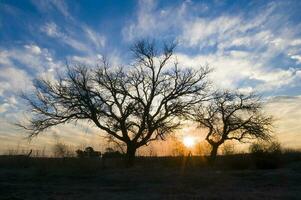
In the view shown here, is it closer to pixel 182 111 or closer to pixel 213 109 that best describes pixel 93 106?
pixel 182 111

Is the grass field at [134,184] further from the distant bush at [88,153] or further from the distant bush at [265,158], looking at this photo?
the distant bush at [265,158]

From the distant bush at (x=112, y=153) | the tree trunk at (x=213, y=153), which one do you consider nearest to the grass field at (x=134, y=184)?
the distant bush at (x=112, y=153)

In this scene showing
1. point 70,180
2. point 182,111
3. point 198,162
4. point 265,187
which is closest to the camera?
point 265,187

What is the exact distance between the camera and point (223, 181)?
20.4m

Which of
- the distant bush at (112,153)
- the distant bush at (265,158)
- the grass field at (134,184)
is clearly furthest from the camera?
the distant bush at (112,153)

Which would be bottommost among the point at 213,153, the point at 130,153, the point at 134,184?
the point at 134,184

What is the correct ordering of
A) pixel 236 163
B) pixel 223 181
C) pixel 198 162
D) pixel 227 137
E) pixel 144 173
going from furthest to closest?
pixel 227 137 < pixel 198 162 < pixel 236 163 < pixel 144 173 < pixel 223 181

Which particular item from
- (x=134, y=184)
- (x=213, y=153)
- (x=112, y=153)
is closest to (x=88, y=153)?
(x=112, y=153)

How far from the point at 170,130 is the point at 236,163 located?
6542 mm

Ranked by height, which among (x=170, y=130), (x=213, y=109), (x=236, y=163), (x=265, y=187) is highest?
(x=213, y=109)

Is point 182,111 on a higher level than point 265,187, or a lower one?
higher

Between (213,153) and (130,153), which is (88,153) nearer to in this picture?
(130,153)

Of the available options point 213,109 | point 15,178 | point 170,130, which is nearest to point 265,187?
point 15,178

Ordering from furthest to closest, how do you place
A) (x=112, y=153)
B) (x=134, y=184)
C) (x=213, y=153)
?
(x=213, y=153) < (x=112, y=153) < (x=134, y=184)
